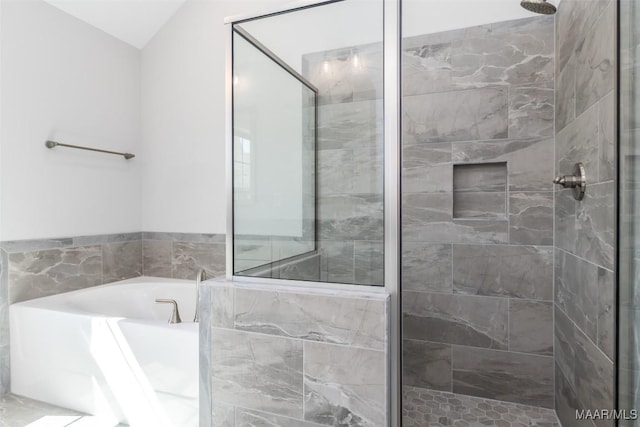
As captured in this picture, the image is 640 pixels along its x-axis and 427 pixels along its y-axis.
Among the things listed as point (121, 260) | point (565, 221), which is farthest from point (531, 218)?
point (121, 260)

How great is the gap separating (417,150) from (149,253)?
7.47 ft

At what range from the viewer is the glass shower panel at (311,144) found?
137 centimetres

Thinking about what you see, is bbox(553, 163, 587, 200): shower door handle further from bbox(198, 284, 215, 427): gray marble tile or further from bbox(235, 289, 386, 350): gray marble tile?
bbox(198, 284, 215, 427): gray marble tile

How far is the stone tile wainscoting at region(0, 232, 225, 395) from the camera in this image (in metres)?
2.15

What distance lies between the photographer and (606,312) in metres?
1.23

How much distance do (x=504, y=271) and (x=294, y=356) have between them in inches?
55.1

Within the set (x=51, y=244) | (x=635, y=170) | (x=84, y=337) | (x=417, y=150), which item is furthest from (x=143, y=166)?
(x=635, y=170)

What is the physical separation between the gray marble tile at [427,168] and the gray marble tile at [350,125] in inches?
39.9

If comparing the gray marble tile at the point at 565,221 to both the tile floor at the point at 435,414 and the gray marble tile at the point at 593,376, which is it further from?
the tile floor at the point at 435,414

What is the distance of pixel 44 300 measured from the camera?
2.22m

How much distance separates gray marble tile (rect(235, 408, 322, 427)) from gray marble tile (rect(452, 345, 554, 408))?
124cm

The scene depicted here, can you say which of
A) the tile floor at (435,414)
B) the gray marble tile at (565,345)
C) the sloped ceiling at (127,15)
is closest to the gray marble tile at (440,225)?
the gray marble tile at (565,345)

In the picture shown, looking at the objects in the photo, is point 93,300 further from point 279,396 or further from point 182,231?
point 279,396

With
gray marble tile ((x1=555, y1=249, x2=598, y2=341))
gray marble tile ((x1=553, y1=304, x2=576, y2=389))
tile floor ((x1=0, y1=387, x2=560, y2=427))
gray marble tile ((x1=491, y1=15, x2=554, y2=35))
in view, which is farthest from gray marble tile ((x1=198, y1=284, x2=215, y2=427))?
gray marble tile ((x1=491, y1=15, x2=554, y2=35))
